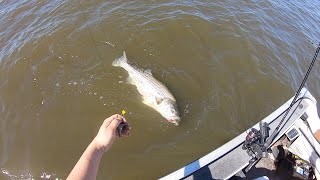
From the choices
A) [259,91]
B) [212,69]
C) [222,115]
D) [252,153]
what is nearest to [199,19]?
[212,69]

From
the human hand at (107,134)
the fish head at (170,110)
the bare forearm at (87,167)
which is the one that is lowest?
the fish head at (170,110)

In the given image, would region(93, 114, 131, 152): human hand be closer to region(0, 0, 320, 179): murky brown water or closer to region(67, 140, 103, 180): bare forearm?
region(67, 140, 103, 180): bare forearm

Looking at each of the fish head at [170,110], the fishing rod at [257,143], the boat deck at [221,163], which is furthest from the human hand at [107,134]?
the fish head at [170,110]

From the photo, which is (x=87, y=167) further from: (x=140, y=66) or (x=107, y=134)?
(x=140, y=66)

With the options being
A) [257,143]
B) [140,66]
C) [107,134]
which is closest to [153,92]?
[140,66]

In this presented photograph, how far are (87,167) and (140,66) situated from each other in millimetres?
6918

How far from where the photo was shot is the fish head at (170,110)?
322 inches

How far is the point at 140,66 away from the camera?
9648 millimetres

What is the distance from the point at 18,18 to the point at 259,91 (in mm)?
9972

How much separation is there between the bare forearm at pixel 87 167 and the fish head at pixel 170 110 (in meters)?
5.11

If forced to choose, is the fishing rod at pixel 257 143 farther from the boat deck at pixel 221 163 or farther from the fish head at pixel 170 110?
the fish head at pixel 170 110

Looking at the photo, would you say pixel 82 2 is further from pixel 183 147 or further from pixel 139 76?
pixel 183 147

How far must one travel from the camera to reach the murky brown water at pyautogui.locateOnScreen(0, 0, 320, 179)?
302 inches

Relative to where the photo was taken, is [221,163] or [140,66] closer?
[221,163]
